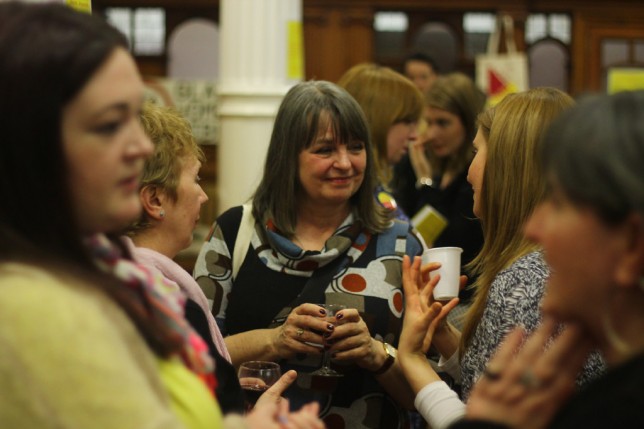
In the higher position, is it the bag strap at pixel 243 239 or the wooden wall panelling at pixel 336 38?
the wooden wall panelling at pixel 336 38

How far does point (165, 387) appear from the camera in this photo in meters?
1.53

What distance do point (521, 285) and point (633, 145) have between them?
93cm

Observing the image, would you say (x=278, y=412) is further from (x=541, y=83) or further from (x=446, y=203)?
(x=541, y=83)

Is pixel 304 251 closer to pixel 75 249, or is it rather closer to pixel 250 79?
pixel 75 249

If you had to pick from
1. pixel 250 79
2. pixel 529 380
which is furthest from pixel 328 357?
pixel 250 79

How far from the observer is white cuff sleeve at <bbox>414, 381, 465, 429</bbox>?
7.63 ft

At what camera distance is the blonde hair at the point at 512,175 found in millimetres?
2518

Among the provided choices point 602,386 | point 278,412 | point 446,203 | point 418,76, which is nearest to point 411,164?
point 446,203

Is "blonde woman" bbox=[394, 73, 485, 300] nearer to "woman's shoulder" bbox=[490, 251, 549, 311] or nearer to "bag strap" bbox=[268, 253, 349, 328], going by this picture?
"bag strap" bbox=[268, 253, 349, 328]

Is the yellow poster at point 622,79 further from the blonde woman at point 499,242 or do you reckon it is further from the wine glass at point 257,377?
the wine glass at point 257,377

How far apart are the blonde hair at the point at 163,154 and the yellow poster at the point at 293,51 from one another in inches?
98.4

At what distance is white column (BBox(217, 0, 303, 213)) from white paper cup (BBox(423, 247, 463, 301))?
2.16 m

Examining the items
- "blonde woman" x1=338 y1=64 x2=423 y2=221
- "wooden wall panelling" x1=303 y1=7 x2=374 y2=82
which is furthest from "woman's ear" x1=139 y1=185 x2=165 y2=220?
"wooden wall panelling" x1=303 y1=7 x2=374 y2=82

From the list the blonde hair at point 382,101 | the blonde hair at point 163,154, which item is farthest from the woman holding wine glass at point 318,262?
the blonde hair at point 382,101
